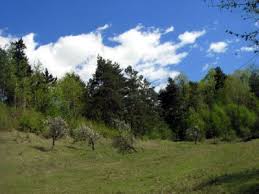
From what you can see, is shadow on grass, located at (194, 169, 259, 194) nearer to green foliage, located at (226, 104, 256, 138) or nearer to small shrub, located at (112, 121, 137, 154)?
small shrub, located at (112, 121, 137, 154)

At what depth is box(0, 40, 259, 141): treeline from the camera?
77.1m

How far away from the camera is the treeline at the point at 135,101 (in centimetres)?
7706

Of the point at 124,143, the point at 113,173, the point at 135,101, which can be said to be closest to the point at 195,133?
the point at 135,101

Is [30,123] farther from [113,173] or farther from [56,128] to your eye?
[113,173]

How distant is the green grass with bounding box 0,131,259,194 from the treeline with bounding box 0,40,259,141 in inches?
815

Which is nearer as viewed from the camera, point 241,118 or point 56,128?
point 56,128

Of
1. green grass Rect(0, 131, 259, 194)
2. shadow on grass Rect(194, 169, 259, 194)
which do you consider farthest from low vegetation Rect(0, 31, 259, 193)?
shadow on grass Rect(194, 169, 259, 194)

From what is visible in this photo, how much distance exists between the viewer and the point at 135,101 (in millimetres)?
92625

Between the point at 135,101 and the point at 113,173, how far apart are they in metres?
60.2

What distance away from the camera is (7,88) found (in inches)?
3049

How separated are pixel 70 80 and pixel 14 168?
4889cm

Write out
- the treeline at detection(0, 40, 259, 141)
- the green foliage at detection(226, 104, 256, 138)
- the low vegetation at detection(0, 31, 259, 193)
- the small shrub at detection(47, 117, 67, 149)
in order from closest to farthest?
the low vegetation at detection(0, 31, 259, 193) < the small shrub at detection(47, 117, 67, 149) < the treeline at detection(0, 40, 259, 141) < the green foliage at detection(226, 104, 256, 138)

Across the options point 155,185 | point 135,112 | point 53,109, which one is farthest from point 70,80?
point 155,185

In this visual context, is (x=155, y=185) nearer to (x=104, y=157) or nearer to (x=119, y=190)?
(x=119, y=190)
